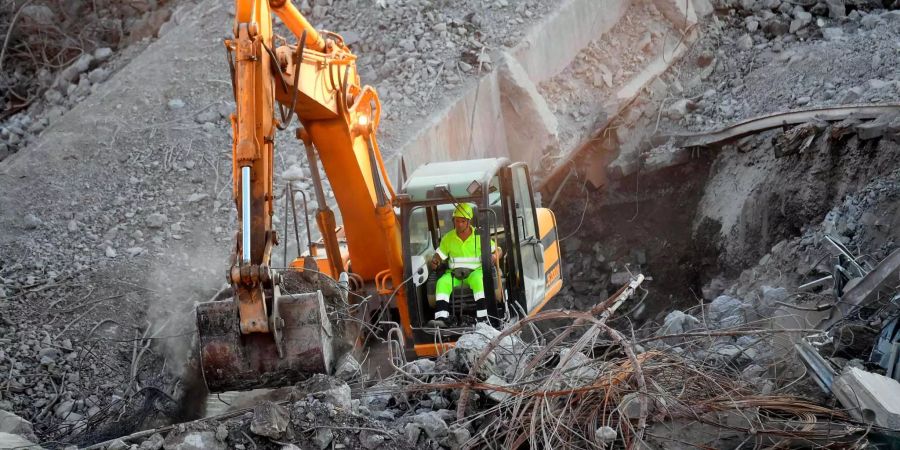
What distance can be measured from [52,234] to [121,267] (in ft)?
3.46

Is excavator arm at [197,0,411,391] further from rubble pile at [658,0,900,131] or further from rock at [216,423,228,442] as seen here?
rubble pile at [658,0,900,131]

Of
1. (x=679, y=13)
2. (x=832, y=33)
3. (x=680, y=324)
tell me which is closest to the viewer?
(x=680, y=324)

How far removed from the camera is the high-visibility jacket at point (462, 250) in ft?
24.1

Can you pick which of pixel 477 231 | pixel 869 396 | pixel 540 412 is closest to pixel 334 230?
pixel 477 231

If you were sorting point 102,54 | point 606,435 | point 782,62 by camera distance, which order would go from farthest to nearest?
point 102,54 < point 782,62 < point 606,435

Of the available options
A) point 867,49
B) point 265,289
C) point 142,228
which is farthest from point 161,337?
point 867,49

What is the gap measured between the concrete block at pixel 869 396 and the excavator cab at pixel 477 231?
2671 millimetres

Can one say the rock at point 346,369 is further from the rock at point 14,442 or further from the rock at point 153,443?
the rock at point 14,442

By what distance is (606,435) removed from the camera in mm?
4953

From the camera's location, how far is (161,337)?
838 centimetres

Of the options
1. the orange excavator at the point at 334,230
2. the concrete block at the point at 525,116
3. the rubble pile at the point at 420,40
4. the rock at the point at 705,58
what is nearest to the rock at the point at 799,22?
the rock at the point at 705,58

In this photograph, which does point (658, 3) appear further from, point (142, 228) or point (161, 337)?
point (161, 337)

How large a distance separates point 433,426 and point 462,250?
238 cm

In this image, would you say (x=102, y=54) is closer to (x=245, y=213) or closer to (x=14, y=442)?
(x=14, y=442)
